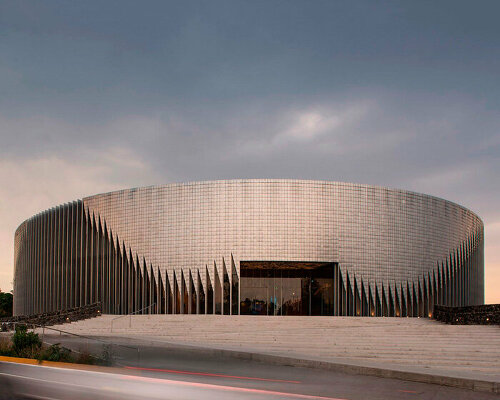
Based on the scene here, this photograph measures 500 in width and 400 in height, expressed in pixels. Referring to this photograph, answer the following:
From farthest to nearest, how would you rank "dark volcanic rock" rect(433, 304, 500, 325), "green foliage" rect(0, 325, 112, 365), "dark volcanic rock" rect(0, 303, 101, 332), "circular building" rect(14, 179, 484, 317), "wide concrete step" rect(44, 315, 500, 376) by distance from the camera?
"circular building" rect(14, 179, 484, 317), "dark volcanic rock" rect(0, 303, 101, 332), "dark volcanic rock" rect(433, 304, 500, 325), "wide concrete step" rect(44, 315, 500, 376), "green foliage" rect(0, 325, 112, 365)

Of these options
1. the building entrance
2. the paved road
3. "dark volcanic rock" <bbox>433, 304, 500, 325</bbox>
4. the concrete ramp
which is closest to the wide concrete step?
the concrete ramp

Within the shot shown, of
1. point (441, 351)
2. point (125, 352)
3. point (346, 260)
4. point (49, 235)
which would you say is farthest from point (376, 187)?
point (125, 352)

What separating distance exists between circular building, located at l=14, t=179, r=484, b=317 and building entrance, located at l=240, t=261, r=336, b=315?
0.21 ft

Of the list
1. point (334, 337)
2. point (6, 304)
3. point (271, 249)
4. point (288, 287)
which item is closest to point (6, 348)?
point (334, 337)

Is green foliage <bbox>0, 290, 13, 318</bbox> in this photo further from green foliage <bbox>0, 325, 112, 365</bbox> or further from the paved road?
the paved road

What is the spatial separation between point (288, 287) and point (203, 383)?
30.5 m

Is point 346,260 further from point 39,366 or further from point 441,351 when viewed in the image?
point 39,366

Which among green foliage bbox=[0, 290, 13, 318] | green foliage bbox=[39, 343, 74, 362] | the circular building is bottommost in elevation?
green foliage bbox=[0, 290, 13, 318]

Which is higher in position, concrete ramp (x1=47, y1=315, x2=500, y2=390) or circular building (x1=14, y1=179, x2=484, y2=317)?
circular building (x1=14, y1=179, x2=484, y2=317)

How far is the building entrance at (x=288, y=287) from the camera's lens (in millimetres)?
39688

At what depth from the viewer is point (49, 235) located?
47.3m

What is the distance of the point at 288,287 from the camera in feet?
132

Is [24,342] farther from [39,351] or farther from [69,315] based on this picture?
[69,315]

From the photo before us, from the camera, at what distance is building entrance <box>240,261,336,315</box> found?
3969 cm
